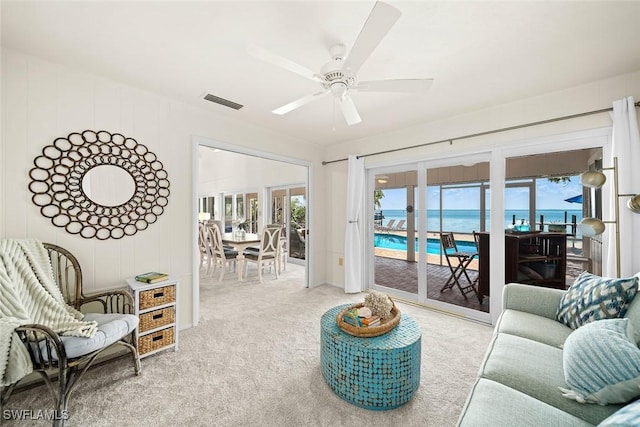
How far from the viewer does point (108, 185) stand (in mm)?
2338

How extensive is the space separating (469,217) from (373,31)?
277 centimetres

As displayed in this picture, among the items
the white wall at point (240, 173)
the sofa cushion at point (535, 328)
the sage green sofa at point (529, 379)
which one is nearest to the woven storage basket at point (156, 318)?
the sage green sofa at point (529, 379)

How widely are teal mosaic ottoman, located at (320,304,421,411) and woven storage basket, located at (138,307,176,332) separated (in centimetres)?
149

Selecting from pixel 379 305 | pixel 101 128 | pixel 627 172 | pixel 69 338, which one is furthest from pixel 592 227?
pixel 101 128

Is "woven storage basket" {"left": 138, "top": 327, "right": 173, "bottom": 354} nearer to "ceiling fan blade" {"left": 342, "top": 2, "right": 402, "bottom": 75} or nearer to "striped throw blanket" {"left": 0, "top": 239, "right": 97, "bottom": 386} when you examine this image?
A: "striped throw blanket" {"left": 0, "top": 239, "right": 97, "bottom": 386}

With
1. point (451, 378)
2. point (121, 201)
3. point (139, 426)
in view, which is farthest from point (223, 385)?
point (121, 201)

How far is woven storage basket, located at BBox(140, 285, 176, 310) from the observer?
7.11 feet

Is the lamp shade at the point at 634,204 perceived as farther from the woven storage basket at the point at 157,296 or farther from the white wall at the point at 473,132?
the woven storage basket at the point at 157,296

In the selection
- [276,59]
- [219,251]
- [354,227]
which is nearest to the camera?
[276,59]

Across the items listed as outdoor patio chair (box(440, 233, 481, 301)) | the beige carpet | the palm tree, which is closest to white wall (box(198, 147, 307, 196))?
the palm tree

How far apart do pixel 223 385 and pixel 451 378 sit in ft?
5.56

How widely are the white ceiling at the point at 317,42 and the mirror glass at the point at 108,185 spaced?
2.75 feet

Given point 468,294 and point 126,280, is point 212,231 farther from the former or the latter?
point 468,294

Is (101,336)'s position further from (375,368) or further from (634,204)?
(634,204)
